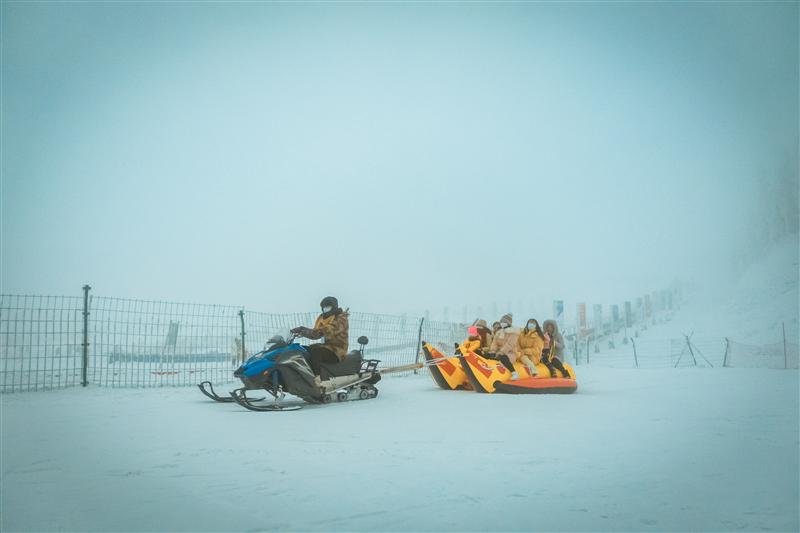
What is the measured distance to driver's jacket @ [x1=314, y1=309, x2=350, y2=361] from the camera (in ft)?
24.8

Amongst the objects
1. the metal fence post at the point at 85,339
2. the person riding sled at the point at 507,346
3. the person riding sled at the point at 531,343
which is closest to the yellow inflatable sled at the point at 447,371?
the person riding sled at the point at 507,346

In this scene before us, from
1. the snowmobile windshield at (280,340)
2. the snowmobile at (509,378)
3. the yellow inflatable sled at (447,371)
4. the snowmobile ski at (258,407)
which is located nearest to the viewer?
the snowmobile ski at (258,407)

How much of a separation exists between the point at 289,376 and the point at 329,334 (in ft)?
2.70

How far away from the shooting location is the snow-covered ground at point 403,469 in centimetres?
271

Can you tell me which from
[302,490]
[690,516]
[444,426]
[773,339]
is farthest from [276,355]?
[773,339]

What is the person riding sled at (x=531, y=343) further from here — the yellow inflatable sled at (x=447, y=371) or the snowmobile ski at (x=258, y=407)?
the snowmobile ski at (x=258, y=407)

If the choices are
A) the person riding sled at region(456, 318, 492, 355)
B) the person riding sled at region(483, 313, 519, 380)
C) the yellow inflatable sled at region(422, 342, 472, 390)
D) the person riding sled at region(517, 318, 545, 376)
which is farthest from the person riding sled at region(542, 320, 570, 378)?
the yellow inflatable sled at region(422, 342, 472, 390)

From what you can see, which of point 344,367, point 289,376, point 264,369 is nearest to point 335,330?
point 344,367

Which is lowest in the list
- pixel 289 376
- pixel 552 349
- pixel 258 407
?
pixel 258 407

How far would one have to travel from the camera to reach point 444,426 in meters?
5.46

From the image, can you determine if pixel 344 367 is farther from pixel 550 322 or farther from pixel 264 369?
pixel 550 322

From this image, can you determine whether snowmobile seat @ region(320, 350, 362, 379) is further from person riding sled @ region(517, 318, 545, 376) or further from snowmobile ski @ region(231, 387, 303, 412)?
person riding sled @ region(517, 318, 545, 376)

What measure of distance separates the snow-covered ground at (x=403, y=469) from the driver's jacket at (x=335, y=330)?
121 centimetres

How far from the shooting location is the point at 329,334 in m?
7.58
